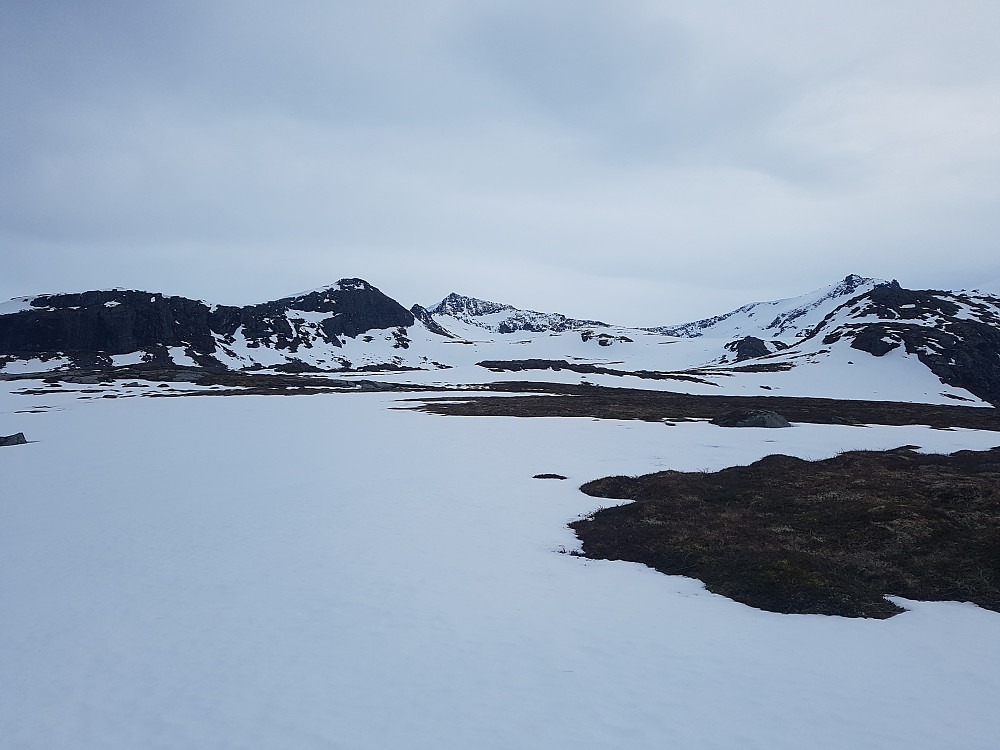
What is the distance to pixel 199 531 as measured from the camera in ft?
55.7

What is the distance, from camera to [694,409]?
57.6m

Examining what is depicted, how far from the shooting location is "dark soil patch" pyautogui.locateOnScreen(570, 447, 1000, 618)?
1165 cm

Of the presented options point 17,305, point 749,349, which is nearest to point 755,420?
point 749,349

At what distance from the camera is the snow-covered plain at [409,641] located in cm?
764

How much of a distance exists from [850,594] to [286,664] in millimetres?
11944

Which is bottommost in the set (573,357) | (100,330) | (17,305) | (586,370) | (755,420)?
(755,420)

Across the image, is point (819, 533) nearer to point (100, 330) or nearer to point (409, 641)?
point (409, 641)

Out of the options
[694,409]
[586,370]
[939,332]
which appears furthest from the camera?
[586,370]

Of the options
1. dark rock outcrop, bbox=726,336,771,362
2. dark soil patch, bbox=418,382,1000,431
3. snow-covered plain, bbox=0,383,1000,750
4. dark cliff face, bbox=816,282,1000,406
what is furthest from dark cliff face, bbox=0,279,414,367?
dark cliff face, bbox=816,282,1000,406

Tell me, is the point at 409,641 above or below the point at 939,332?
below

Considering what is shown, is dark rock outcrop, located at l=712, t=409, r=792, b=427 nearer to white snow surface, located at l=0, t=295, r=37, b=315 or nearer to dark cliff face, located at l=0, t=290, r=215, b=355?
dark cliff face, located at l=0, t=290, r=215, b=355

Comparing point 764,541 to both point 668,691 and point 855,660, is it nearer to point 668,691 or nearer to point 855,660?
A: point 855,660

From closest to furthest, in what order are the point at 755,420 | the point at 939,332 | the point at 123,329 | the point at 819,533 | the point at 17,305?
1. the point at 819,533
2. the point at 755,420
3. the point at 939,332
4. the point at 123,329
5. the point at 17,305

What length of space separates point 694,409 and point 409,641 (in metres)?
53.0
